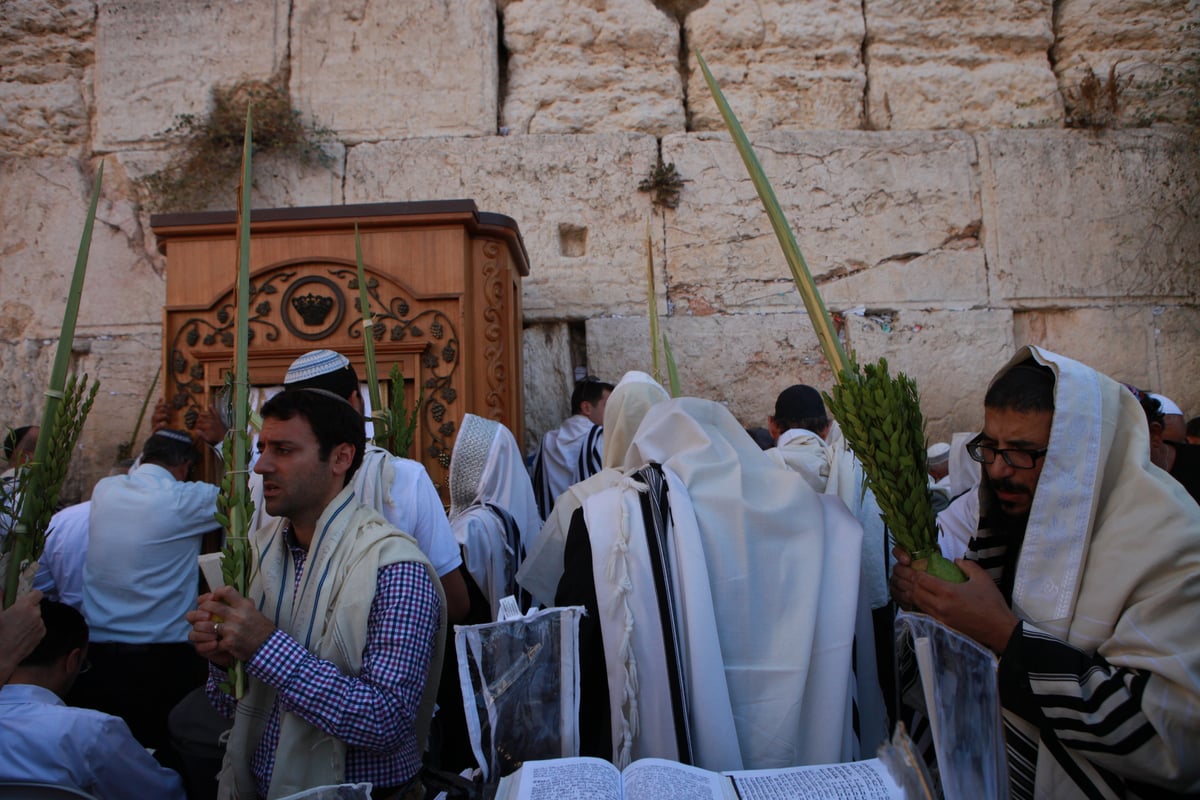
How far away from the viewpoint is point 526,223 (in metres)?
5.20

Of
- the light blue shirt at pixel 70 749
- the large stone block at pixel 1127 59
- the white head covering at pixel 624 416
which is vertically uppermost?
the large stone block at pixel 1127 59

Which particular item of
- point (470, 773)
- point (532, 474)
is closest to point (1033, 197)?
point (532, 474)

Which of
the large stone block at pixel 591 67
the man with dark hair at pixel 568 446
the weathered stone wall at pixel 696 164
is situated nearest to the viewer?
the man with dark hair at pixel 568 446

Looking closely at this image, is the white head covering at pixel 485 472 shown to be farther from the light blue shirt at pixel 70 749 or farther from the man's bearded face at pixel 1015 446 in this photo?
the man's bearded face at pixel 1015 446

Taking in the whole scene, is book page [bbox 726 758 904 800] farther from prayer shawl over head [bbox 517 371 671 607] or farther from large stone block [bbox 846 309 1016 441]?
large stone block [bbox 846 309 1016 441]

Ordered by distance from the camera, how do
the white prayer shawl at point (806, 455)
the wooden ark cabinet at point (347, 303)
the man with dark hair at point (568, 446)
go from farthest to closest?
the man with dark hair at point (568, 446) → the wooden ark cabinet at point (347, 303) → the white prayer shawl at point (806, 455)

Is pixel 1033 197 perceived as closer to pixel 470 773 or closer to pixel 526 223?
pixel 526 223

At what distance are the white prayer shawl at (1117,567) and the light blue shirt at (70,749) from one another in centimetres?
191

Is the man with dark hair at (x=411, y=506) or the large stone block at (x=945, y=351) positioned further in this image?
the large stone block at (x=945, y=351)

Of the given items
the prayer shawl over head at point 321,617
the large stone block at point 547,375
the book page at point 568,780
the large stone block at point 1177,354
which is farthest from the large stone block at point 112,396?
the large stone block at point 1177,354

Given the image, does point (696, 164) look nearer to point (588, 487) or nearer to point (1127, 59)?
point (1127, 59)

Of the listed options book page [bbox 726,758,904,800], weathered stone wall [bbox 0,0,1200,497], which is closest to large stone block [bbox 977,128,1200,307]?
weathered stone wall [bbox 0,0,1200,497]

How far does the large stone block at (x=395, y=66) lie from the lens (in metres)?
5.34

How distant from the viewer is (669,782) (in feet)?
4.53
